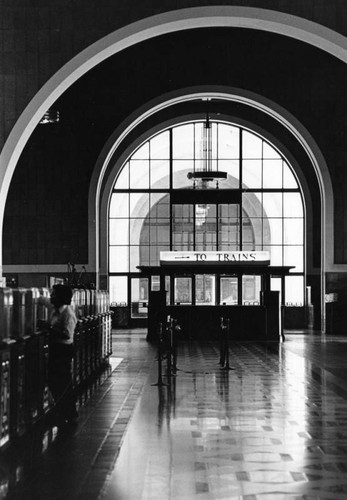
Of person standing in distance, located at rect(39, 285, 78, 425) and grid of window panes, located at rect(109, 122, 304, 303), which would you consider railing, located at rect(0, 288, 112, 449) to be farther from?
grid of window panes, located at rect(109, 122, 304, 303)

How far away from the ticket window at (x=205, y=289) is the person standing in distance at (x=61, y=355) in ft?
64.0

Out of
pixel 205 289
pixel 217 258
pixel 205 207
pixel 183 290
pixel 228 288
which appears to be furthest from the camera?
pixel 205 207

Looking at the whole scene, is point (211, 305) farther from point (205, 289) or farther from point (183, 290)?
point (205, 289)

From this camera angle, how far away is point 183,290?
27922 millimetres

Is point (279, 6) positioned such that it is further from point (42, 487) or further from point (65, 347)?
point (42, 487)

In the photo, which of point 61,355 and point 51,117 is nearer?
point 61,355

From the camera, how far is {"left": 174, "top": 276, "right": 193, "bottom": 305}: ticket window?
91.5 feet

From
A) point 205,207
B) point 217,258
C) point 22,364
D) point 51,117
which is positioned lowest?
point 22,364

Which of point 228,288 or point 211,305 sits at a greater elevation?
point 228,288

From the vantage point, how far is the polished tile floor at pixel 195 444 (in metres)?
6.08

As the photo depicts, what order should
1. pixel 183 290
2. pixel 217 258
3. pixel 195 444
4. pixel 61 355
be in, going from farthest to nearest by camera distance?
pixel 183 290 → pixel 217 258 → pixel 61 355 → pixel 195 444

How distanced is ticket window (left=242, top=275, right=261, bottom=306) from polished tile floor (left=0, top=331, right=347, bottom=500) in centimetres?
1539

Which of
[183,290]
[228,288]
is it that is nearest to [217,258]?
[183,290]

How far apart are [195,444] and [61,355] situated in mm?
1981
